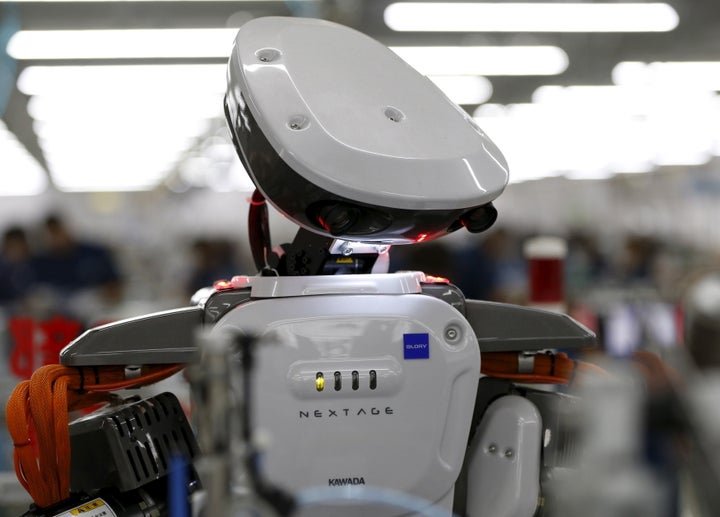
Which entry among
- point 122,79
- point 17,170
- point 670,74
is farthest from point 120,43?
point 17,170

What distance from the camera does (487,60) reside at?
23.7 ft

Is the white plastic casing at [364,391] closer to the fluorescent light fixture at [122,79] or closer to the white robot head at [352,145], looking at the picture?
the white robot head at [352,145]

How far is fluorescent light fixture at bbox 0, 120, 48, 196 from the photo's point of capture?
11578mm

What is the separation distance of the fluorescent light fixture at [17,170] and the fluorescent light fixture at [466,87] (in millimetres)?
4600

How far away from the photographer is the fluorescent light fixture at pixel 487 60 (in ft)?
22.9

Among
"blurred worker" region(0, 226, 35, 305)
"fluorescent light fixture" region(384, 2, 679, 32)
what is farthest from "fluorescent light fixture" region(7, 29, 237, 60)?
"blurred worker" region(0, 226, 35, 305)

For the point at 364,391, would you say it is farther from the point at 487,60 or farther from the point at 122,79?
the point at 122,79

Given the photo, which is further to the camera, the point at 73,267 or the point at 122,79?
the point at 122,79

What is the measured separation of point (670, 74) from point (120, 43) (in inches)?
179

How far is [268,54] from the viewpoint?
142 centimetres

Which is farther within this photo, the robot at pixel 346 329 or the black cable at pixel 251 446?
the robot at pixel 346 329

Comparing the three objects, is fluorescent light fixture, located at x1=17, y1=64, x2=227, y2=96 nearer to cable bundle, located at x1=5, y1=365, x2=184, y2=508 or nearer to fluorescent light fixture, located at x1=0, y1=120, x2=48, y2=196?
fluorescent light fixture, located at x1=0, y1=120, x2=48, y2=196

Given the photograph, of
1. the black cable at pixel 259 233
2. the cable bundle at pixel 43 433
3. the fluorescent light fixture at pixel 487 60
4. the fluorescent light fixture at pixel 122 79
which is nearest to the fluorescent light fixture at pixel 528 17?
the fluorescent light fixture at pixel 487 60

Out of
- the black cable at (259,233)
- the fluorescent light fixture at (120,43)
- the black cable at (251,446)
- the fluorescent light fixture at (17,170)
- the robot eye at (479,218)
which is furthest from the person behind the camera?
the fluorescent light fixture at (17,170)
